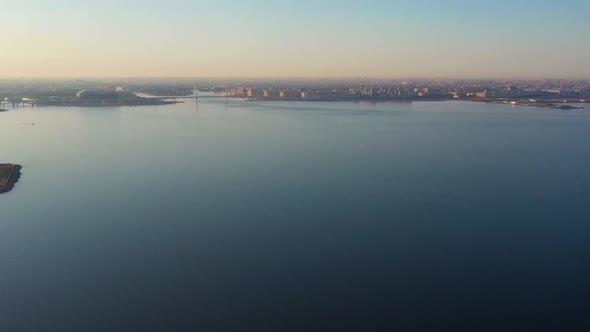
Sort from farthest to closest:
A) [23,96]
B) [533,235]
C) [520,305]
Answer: [23,96] < [533,235] < [520,305]

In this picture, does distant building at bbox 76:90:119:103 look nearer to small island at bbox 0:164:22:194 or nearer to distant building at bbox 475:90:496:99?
small island at bbox 0:164:22:194

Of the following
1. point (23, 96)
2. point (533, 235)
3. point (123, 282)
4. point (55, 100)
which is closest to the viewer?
point (123, 282)

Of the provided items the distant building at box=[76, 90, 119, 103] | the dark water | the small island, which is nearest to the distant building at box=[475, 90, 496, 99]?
the dark water

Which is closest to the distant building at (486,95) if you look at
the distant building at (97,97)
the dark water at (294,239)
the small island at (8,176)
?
the dark water at (294,239)

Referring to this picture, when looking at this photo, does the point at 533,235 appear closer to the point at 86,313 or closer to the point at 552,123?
the point at 86,313

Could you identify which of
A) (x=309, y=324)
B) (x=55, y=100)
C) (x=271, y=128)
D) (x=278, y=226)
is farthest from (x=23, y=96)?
(x=309, y=324)

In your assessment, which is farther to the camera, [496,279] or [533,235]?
[533,235]
